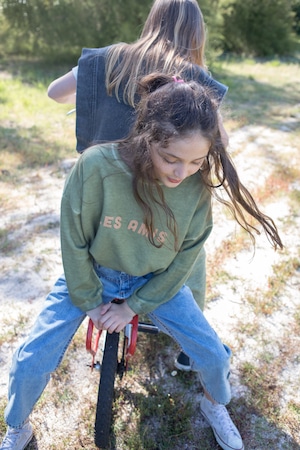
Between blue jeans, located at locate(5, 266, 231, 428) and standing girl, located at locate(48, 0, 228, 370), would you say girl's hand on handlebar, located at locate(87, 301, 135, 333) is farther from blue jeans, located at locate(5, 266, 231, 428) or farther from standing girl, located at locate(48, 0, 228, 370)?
standing girl, located at locate(48, 0, 228, 370)

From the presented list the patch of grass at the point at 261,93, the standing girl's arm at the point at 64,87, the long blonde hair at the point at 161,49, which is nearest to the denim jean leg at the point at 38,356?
the long blonde hair at the point at 161,49

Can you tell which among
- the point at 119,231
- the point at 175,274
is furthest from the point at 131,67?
the point at 175,274

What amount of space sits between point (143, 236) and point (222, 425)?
849 mm

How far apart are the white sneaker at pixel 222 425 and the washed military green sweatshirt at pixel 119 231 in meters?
0.55

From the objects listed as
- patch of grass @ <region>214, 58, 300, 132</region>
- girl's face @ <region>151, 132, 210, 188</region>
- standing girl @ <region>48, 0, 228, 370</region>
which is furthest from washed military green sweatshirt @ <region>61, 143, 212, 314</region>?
patch of grass @ <region>214, 58, 300, 132</region>

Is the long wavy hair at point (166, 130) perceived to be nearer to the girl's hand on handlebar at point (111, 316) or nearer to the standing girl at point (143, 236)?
the standing girl at point (143, 236)

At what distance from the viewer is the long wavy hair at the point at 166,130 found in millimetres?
1331

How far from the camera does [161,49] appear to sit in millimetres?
1782

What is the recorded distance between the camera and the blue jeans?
5.01ft

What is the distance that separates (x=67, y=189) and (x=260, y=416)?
129 centimetres

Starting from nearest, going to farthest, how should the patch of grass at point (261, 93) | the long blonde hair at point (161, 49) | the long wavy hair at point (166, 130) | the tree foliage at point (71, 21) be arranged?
the long wavy hair at point (166, 130) → the long blonde hair at point (161, 49) → the patch of grass at point (261, 93) → the tree foliage at point (71, 21)

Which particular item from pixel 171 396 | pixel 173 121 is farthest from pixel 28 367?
pixel 173 121

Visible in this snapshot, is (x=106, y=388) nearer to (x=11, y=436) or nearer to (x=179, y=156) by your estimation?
(x=11, y=436)

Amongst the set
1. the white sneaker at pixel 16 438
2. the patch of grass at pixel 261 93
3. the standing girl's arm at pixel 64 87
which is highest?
the standing girl's arm at pixel 64 87
